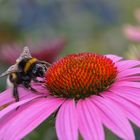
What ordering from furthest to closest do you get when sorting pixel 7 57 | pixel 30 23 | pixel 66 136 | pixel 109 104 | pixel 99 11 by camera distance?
pixel 99 11
pixel 30 23
pixel 7 57
pixel 109 104
pixel 66 136

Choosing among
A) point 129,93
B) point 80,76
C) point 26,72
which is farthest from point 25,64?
point 129,93

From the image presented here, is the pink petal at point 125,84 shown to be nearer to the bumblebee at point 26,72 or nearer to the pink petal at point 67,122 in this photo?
the pink petal at point 67,122

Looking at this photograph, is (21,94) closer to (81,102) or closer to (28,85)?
(28,85)

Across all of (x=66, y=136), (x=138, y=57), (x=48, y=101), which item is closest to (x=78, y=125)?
(x=66, y=136)

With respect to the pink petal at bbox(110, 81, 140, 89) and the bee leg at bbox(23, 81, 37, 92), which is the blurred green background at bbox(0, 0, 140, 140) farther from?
the pink petal at bbox(110, 81, 140, 89)

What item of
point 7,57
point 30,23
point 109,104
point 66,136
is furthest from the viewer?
point 30,23

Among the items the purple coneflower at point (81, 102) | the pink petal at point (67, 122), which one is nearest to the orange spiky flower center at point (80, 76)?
Answer: the purple coneflower at point (81, 102)

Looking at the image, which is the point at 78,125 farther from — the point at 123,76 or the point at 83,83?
the point at 123,76
